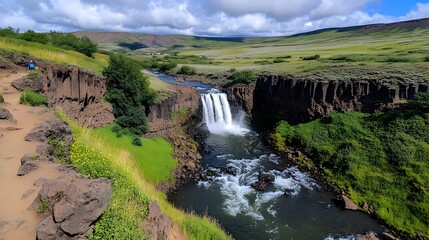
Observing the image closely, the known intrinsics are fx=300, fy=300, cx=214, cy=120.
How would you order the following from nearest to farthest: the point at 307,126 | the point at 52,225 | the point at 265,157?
the point at 52,225 → the point at 265,157 → the point at 307,126

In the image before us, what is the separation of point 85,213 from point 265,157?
33.8m

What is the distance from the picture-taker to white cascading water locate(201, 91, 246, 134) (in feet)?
172

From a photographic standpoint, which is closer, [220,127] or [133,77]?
[133,77]

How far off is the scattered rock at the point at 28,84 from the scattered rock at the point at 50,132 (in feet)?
29.8

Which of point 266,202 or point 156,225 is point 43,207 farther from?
point 266,202

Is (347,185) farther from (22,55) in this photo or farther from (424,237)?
(22,55)

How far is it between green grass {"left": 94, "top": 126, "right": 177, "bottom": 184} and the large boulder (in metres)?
20.4

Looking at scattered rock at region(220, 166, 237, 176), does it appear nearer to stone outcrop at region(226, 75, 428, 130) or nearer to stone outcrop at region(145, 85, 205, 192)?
stone outcrop at region(145, 85, 205, 192)

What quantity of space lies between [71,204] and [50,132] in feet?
22.4

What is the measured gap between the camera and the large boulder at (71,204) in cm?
803

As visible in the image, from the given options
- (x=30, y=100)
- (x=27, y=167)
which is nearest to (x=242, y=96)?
(x=30, y=100)

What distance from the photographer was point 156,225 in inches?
435

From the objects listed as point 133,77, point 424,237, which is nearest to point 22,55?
point 133,77

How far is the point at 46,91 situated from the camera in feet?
79.8
